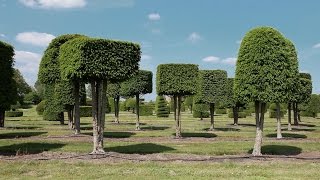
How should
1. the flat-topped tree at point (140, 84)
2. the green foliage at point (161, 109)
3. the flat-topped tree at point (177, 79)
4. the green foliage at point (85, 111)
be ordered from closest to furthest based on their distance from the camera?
1. the flat-topped tree at point (177, 79)
2. the flat-topped tree at point (140, 84)
3. the green foliage at point (85, 111)
4. the green foliage at point (161, 109)

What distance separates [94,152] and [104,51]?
4.48 metres

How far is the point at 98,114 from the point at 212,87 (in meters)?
18.0

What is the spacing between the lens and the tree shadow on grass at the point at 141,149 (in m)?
20.1

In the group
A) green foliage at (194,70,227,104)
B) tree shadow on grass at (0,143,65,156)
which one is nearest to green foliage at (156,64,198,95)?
green foliage at (194,70,227,104)

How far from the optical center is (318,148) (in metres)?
22.6

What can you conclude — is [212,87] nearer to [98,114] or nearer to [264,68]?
[264,68]

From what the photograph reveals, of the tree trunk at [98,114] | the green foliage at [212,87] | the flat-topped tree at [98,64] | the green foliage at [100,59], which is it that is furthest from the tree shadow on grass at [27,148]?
the green foliage at [212,87]

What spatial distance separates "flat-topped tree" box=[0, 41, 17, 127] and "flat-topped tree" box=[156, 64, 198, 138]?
1051 cm

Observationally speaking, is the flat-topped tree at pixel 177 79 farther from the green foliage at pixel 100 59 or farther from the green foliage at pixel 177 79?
the green foliage at pixel 100 59

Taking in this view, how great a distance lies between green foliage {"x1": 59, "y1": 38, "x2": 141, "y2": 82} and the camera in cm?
1769

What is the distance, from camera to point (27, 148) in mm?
20844

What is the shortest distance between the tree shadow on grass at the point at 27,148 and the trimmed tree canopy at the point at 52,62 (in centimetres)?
892

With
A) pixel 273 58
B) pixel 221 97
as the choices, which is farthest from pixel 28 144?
pixel 221 97

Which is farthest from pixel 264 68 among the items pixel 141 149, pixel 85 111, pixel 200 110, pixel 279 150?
pixel 85 111
